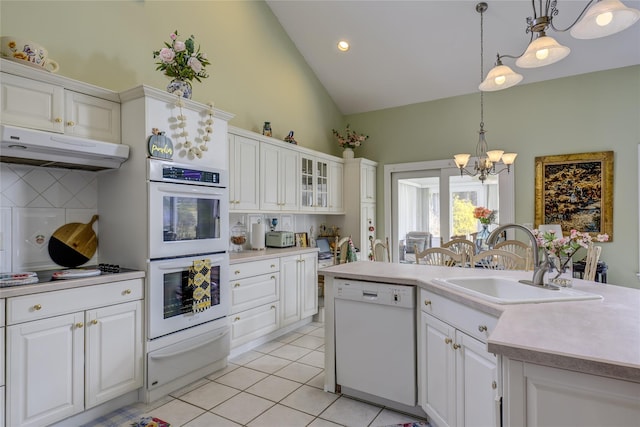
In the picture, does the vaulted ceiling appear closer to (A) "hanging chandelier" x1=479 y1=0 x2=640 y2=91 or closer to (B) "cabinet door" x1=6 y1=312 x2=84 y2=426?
(A) "hanging chandelier" x1=479 y1=0 x2=640 y2=91

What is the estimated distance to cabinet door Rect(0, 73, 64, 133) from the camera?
6.68 ft

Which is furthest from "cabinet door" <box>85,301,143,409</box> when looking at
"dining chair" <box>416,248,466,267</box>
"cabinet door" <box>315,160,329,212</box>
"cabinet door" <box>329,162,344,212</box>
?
"cabinet door" <box>329,162,344,212</box>

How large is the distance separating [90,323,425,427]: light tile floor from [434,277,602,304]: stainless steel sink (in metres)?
0.95

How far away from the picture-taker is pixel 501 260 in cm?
356

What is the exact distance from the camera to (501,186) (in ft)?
15.6

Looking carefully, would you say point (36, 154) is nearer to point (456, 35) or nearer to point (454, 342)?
point (454, 342)

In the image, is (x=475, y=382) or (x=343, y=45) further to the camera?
(x=343, y=45)

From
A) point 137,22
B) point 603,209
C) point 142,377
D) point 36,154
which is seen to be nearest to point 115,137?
point 36,154

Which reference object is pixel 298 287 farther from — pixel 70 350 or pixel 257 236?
pixel 70 350

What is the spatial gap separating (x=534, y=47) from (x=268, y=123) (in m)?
2.95

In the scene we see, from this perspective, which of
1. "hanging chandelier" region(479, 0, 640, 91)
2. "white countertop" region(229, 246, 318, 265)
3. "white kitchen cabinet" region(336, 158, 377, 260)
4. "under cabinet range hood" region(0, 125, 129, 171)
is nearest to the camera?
"hanging chandelier" region(479, 0, 640, 91)

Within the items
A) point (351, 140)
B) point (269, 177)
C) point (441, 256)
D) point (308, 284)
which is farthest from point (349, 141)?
point (441, 256)

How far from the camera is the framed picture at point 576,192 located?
4.17m

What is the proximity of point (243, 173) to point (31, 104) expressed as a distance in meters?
1.83
